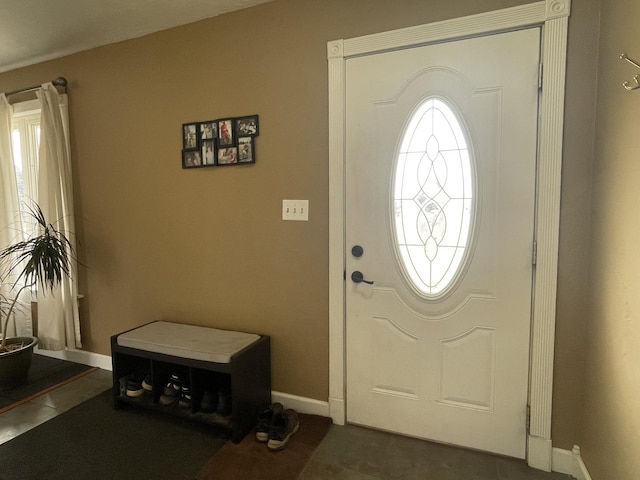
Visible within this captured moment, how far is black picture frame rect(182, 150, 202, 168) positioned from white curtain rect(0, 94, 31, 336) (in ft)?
5.87

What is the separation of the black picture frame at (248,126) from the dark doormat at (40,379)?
7.42 ft

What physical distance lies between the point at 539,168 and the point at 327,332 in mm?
1372

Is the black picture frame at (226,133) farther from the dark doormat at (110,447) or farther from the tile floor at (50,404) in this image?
the tile floor at (50,404)

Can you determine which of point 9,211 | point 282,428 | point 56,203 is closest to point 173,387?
point 282,428

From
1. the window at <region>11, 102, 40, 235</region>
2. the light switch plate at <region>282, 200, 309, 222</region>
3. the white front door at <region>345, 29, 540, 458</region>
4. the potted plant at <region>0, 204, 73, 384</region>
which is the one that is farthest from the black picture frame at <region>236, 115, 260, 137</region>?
the window at <region>11, 102, 40, 235</region>

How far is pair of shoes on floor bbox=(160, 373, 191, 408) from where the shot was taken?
6.67 ft

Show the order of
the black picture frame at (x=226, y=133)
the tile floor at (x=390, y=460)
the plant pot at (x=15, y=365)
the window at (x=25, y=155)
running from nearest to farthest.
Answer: the tile floor at (x=390, y=460)
the black picture frame at (x=226, y=133)
the plant pot at (x=15, y=365)
the window at (x=25, y=155)

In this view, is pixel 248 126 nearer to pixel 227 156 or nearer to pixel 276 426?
pixel 227 156

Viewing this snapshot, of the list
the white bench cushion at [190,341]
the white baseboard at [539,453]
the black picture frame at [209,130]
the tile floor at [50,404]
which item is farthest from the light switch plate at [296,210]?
the tile floor at [50,404]

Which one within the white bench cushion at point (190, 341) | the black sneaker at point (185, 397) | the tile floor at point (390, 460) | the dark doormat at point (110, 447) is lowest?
the tile floor at point (390, 460)

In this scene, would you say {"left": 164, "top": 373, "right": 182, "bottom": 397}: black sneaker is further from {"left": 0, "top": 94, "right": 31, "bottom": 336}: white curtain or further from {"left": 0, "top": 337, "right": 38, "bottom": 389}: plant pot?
{"left": 0, "top": 94, "right": 31, "bottom": 336}: white curtain

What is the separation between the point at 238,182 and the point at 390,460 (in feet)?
5.82

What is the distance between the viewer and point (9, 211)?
2.93 meters

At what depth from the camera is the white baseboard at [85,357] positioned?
2779 mm
